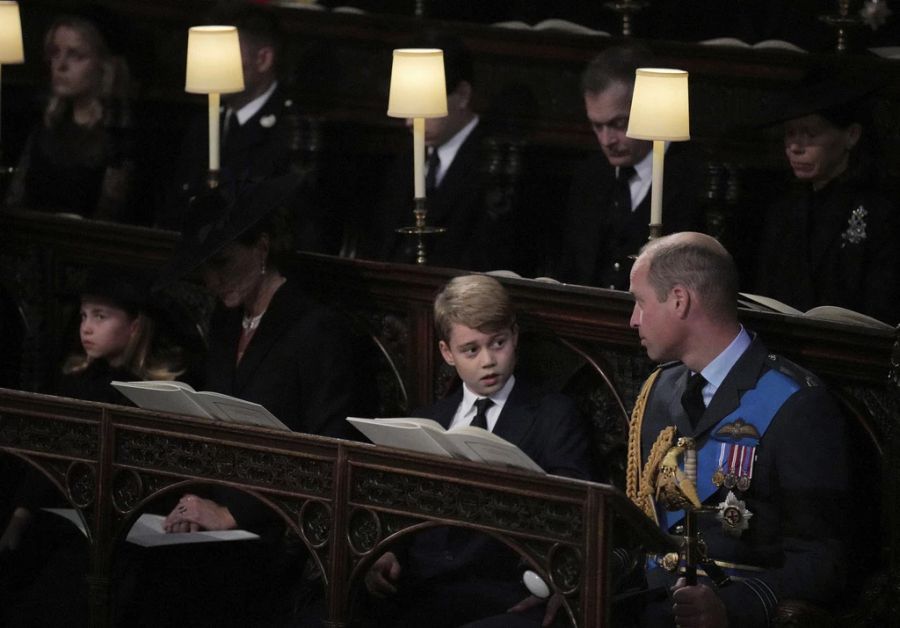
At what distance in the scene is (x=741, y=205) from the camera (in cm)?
623

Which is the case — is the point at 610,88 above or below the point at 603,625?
above

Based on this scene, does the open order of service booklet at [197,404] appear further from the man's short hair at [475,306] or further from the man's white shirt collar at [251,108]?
the man's white shirt collar at [251,108]

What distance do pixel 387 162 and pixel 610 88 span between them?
170 centimetres

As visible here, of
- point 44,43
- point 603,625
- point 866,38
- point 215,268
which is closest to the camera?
point 603,625

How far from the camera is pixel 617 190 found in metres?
6.05

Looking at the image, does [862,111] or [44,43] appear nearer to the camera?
[862,111]

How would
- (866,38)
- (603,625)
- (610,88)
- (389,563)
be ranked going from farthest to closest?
(866,38) → (610,88) → (389,563) → (603,625)

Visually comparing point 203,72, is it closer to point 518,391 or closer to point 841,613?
point 518,391

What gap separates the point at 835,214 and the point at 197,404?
236cm

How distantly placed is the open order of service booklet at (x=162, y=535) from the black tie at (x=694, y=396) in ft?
4.71

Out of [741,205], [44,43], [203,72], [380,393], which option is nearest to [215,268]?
[380,393]

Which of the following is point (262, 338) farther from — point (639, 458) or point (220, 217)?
point (639, 458)

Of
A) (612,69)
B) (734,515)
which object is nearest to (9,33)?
(612,69)

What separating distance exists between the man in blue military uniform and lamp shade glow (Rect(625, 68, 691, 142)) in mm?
829
